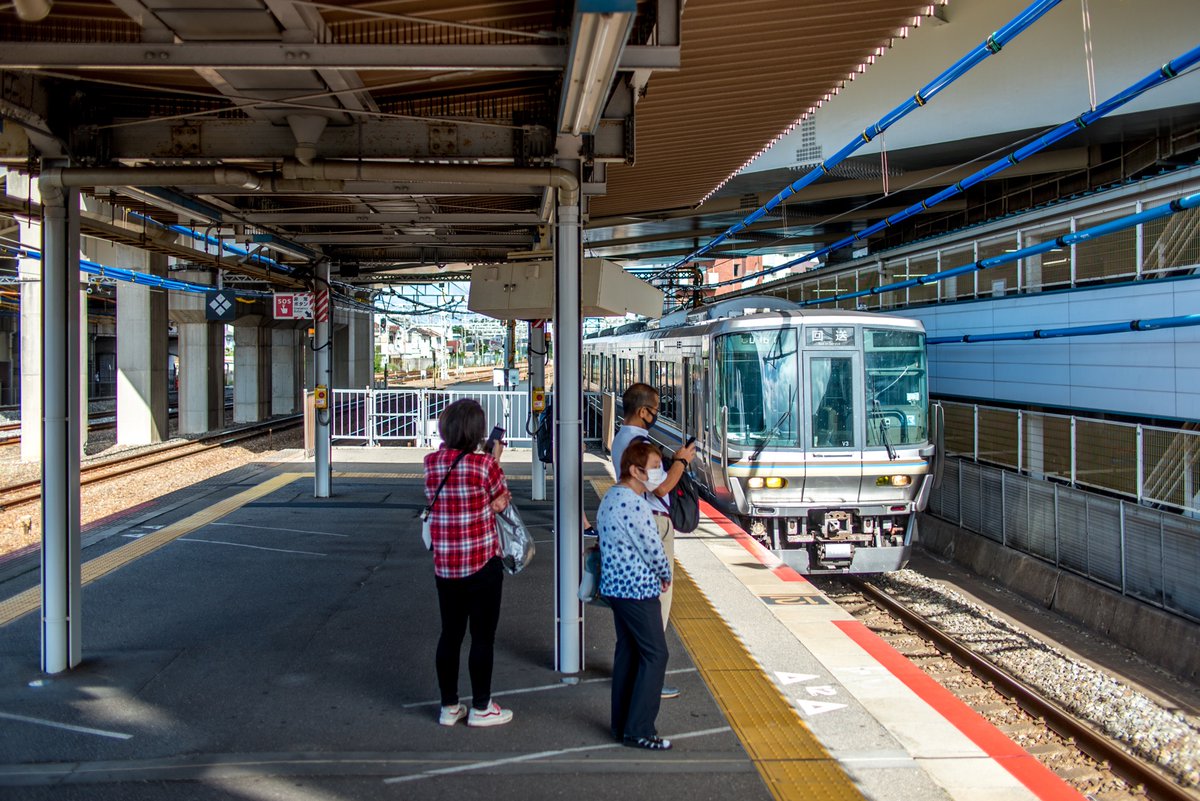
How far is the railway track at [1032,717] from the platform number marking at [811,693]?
1.84 metres

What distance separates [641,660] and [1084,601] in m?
7.30

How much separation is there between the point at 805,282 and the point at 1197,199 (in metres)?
14.9

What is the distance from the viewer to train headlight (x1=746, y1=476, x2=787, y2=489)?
945cm

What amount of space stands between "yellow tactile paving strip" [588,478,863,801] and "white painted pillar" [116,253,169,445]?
62.0ft

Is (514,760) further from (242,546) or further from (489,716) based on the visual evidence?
(242,546)

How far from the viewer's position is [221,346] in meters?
25.7

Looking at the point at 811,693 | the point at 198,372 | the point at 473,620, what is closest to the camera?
the point at 473,620

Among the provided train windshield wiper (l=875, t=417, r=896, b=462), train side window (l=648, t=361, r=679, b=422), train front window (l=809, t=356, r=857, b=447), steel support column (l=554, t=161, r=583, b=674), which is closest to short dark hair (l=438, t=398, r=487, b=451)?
steel support column (l=554, t=161, r=583, b=674)

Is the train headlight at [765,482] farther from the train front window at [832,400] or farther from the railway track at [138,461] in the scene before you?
the railway track at [138,461]

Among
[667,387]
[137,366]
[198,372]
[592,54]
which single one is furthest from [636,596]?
[198,372]

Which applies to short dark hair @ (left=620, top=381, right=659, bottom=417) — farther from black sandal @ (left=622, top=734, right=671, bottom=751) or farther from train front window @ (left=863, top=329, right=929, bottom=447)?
train front window @ (left=863, top=329, right=929, bottom=447)

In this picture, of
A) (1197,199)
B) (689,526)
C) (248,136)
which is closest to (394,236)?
(248,136)

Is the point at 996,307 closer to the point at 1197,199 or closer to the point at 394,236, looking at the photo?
the point at 1197,199

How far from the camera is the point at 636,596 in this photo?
422 cm
